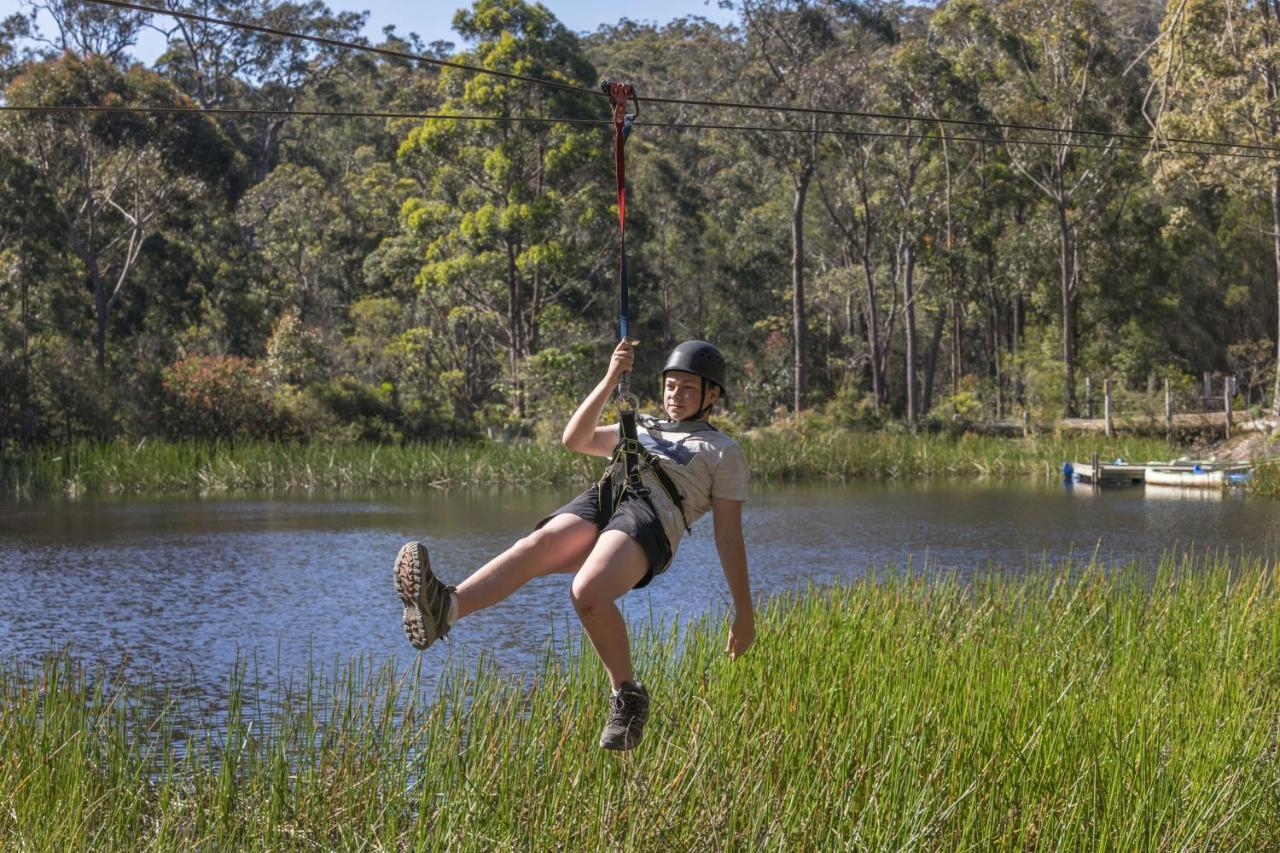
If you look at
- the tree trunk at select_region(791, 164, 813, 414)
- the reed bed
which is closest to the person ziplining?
the reed bed

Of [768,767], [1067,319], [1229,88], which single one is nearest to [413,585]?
[768,767]

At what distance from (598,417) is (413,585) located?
80cm

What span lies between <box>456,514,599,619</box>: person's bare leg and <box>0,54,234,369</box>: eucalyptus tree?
28.5 m

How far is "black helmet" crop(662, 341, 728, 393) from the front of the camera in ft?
17.6

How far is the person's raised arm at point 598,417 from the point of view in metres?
5.20

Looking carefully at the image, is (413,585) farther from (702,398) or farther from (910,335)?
(910,335)

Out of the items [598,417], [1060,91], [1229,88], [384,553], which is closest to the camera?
[598,417]

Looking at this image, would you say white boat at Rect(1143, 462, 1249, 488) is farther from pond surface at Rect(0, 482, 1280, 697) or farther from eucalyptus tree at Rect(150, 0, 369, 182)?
eucalyptus tree at Rect(150, 0, 369, 182)

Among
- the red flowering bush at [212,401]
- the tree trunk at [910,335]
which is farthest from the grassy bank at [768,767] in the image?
the tree trunk at [910,335]

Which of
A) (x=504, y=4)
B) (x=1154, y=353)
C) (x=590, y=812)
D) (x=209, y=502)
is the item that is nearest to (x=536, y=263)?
(x=504, y=4)

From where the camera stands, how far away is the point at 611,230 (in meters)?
36.8

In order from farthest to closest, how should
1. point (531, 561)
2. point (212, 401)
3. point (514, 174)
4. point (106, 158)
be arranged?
point (514, 174), point (106, 158), point (212, 401), point (531, 561)

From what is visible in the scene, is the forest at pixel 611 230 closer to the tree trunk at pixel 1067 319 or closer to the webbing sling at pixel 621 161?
the tree trunk at pixel 1067 319

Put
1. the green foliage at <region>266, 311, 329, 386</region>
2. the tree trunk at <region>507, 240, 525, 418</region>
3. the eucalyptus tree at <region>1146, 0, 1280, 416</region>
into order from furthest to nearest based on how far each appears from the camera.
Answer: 1. the tree trunk at <region>507, 240, 525, 418</region>
2. the green foliage at <region>266, 311, 329, 386</region>
3. the eucalyptus tree at <region>1146, 0, 1280, 416</region>
